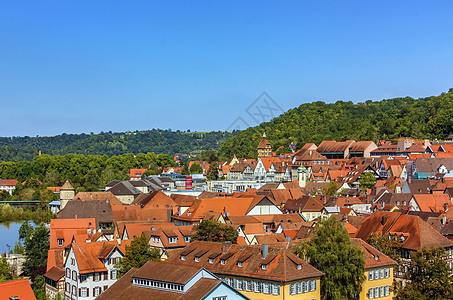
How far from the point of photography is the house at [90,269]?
144 feet

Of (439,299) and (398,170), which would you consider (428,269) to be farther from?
(398,170)

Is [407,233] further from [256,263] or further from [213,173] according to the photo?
[213,173]

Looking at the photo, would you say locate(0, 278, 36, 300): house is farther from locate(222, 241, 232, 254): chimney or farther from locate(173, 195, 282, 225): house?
locate(173, 195, 282, 225): house

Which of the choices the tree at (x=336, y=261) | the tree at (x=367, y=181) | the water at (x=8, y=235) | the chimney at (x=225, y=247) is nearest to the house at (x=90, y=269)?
the chimney at (x=225, y=247)

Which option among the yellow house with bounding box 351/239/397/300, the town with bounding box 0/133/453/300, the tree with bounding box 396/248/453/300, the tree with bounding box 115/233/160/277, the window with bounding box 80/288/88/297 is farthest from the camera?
the window with bounding box 80/288/88/297

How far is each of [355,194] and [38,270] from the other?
41956mm

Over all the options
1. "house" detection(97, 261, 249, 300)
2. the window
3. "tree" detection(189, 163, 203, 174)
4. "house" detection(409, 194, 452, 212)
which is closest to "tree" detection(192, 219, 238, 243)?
the window

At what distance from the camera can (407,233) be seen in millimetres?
45594

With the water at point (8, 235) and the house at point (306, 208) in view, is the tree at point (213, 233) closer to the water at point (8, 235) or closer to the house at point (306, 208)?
the house at point (306, 208)

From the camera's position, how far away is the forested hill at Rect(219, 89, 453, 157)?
12369 centimetres

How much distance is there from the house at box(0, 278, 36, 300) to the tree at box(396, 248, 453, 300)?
67.1 feet

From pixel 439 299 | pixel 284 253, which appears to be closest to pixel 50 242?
pixel 284 253

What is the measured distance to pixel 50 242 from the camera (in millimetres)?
54375

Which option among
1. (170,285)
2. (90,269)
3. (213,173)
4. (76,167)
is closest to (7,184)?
(76,167)
